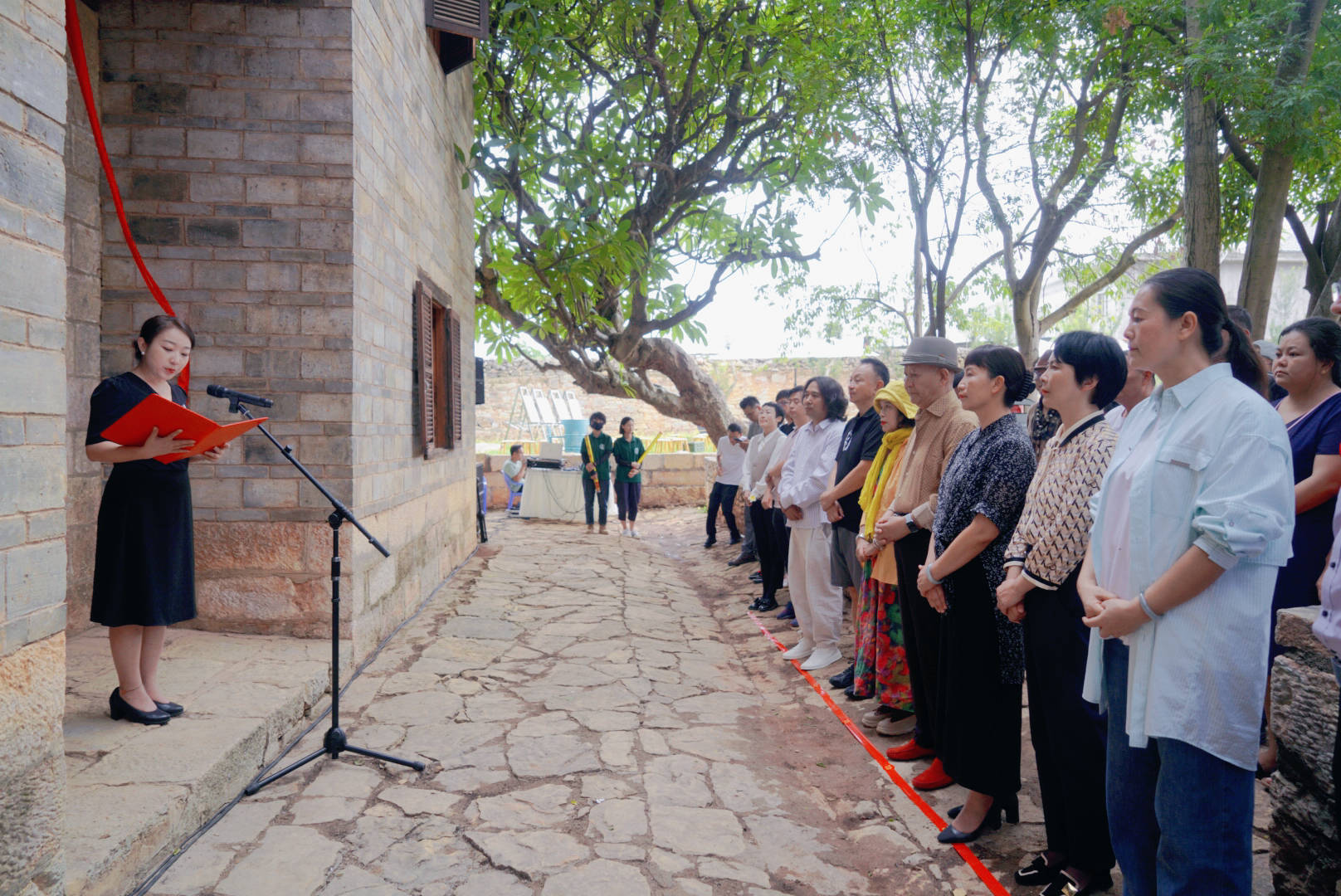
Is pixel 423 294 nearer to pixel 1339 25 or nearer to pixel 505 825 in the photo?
pixel 505 825

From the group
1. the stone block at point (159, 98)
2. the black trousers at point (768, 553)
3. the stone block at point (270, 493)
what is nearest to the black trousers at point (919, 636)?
the stone block at point (270, 493)

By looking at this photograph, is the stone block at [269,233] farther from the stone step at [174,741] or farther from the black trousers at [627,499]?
the black trousers at [627,499]

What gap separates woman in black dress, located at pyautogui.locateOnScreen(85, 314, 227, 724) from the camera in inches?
133

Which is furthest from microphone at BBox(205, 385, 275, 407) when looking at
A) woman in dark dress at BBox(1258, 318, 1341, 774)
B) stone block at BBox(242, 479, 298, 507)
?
woman in dark dress at BBox(1258, 318, 1341, 774)

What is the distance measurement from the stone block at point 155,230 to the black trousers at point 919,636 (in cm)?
400

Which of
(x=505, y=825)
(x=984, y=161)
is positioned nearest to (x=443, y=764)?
(x=505, y=825)

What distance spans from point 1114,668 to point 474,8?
7.43m

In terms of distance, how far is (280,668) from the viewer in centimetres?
433

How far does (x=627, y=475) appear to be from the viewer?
12.7 meters

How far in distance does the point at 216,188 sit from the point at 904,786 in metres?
4.48

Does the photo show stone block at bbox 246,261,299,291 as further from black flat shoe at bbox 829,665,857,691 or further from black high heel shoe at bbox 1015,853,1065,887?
black high heel shoe at bbox 1015,853,1065,887

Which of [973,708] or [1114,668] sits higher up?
[1114,668]

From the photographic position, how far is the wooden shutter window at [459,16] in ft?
24.0

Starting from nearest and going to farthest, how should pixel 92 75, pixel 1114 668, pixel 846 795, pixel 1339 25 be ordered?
pixel 1114 668 < pixel 846 795 < pixel 92 75 < pixel 1339 25
